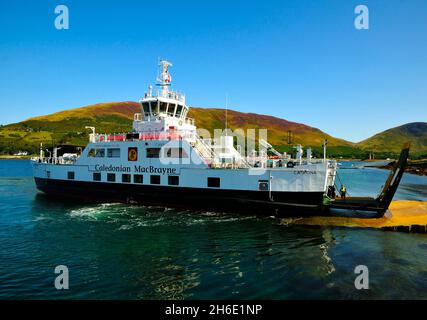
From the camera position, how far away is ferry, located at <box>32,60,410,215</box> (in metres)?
19.6

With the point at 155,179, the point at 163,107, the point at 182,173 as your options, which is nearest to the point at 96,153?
the point at 155,179

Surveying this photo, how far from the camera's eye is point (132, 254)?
13.5 metres

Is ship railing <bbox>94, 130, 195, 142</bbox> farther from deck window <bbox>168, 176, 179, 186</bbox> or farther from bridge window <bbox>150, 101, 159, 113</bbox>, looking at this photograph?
deck window <bbox>168, 176, 179, 186</bbox>

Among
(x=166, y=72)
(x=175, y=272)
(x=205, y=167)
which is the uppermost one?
(x=166, y=72)

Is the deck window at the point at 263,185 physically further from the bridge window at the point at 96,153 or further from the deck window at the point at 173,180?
the bridge window at the point at 96,153

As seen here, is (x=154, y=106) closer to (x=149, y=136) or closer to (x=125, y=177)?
(x=149, y=136)

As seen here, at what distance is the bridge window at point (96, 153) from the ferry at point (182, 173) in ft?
0.31

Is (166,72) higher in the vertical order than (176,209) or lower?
higher

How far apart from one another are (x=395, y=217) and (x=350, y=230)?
14.5ft

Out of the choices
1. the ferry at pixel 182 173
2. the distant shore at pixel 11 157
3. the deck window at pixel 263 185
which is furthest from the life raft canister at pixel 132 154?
the distant shore at pixel 11 157

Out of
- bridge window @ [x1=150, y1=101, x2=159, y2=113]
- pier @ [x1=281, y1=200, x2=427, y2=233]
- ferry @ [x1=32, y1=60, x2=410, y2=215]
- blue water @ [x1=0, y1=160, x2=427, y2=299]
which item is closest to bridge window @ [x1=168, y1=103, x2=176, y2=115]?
ferry @ [x1=32, y1=60, x2=410, y2=215]

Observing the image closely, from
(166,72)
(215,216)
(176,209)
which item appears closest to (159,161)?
(176,209)

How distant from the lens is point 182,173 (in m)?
22.5
